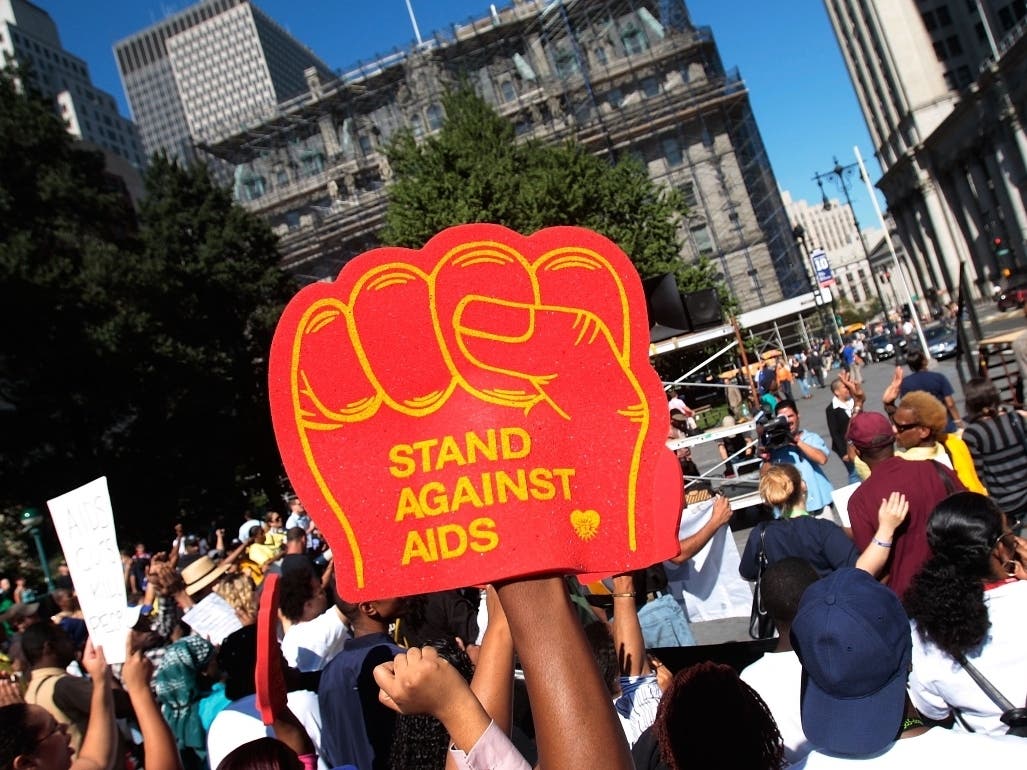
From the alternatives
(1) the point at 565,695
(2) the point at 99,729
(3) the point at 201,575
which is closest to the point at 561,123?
(3) the point at 201,575

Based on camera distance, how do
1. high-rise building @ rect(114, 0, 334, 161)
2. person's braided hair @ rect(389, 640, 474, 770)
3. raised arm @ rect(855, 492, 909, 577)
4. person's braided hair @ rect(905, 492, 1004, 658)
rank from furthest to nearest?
high-rise building @ rect(114, 0, 334, 161) < raised arm @ rect(855, 492, 909, 577) < person's braided hair @ rect(905, 492, 1004, 658) < person's braided hair @ rect(389, 640, 474, 770)

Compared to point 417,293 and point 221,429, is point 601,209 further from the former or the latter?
point 417,293

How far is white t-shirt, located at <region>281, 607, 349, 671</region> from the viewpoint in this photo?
435 cm

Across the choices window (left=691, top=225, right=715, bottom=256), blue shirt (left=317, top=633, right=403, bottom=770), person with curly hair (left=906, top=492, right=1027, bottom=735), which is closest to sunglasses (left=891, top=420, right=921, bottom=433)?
person with curly hair (left=906, top=492, right=1027, bottom=735)

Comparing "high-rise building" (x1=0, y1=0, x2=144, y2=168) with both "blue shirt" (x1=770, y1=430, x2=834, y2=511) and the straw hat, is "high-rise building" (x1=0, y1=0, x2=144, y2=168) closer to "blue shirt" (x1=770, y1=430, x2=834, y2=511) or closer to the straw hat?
the straw hat

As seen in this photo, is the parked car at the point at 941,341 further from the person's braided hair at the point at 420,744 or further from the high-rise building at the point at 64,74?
the high-rise building at the point at 64,74

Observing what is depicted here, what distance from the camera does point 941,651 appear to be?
8.84 ft

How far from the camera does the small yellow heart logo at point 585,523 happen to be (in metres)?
1.74

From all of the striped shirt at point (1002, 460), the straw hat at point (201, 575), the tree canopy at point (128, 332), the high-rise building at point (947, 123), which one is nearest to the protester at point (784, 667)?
the striped shirt at point (1002, 460)

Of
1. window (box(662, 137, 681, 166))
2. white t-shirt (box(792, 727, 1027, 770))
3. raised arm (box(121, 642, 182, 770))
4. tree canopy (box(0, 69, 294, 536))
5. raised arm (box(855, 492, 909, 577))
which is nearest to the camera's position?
white t-shirt (box(792, 727, 1027, 770))

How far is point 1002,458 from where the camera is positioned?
5133mm

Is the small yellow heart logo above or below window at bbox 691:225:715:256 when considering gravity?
below

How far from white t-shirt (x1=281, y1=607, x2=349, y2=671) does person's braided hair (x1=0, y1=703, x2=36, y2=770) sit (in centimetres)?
170

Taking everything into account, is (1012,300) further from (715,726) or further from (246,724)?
(715,726)
